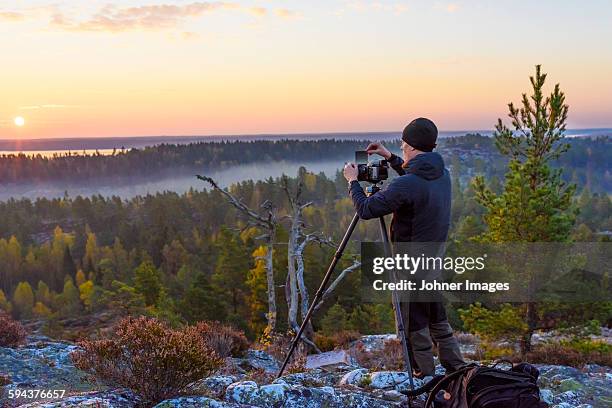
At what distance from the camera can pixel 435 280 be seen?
4.80 meters

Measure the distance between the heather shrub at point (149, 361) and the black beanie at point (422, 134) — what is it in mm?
2861

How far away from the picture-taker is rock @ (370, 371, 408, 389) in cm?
593

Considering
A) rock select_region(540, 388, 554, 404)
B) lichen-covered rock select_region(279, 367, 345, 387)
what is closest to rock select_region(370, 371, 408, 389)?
lichen-covered rock select_region(279, 367, 345, 387)

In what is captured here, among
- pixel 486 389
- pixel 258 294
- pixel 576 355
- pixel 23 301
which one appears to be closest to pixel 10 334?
pixel 486 389

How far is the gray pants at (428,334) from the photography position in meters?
4.83

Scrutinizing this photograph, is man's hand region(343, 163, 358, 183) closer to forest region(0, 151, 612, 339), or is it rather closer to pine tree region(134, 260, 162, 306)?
forest region(0, 151, 612, 339)

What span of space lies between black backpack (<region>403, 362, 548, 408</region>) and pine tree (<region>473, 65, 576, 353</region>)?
24.8 feet

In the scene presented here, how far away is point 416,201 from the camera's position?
4500 mm

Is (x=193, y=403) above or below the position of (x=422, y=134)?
below

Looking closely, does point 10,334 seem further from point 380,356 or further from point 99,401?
point 380,356

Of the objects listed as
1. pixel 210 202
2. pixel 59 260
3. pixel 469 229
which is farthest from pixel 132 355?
pixel 210 202

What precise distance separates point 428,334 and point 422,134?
6.24 feet

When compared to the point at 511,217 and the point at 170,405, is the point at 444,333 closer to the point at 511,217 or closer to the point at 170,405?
the point at 170,405

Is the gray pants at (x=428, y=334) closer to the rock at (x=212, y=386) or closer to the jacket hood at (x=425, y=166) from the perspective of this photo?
the jacket hood at (x=425, y=166)
